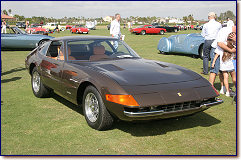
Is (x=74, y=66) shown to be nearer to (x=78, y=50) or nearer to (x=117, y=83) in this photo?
(x=78, y=50)

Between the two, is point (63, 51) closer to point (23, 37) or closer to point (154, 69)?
point (154, 69)

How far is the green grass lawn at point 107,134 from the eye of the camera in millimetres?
3834

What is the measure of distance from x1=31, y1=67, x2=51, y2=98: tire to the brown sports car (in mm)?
258

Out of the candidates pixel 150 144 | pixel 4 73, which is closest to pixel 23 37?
pixel 4 73

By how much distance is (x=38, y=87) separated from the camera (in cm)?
659

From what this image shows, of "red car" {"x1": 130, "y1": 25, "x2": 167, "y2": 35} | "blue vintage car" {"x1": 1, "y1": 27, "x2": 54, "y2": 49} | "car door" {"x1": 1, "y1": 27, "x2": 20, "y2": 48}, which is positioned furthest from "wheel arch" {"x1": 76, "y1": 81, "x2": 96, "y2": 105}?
"red car" {"x1": 130, "y1": 25, "x2": 167, "y2": 35}

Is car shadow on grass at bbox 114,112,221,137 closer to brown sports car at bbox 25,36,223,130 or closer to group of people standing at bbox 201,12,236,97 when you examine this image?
brown sports car at bbox 25,36,223,130

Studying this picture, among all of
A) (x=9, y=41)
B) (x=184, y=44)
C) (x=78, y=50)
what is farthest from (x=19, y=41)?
(x=78, y=50)

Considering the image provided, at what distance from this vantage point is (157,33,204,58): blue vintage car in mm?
13320

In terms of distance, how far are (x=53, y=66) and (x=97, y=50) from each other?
2.89 ft

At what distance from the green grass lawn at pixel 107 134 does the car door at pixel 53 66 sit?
19.9 inches

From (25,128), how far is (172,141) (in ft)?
7.40

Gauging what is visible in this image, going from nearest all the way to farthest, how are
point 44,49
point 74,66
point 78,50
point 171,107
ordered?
point 171,107
point 74,66
point 78,50
point 44,49

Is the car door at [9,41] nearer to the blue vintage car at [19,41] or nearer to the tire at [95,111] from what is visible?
the blue vintage car at [19,41]
